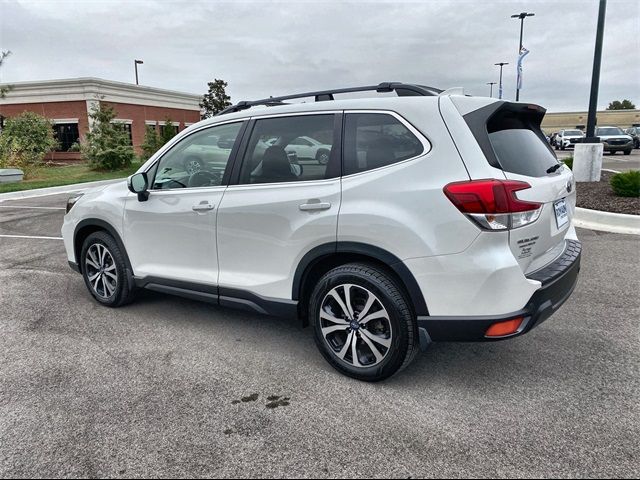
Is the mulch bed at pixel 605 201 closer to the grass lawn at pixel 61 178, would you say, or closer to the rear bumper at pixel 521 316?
the rear bumper at pixel 521 316

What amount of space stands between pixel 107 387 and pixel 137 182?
180cm

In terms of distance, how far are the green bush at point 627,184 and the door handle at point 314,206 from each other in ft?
26.7

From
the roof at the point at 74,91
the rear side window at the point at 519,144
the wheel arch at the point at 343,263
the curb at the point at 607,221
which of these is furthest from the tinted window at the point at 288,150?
the roof at the point at 74,91

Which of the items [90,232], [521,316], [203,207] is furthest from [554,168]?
[90,232]

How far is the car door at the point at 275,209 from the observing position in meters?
3.29

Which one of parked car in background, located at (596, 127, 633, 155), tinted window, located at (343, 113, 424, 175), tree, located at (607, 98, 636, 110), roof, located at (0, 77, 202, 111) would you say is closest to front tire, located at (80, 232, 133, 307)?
tinted window, located at (343, 113, 424, 175)

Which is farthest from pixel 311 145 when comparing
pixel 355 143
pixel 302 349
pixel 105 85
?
pixel 105 85

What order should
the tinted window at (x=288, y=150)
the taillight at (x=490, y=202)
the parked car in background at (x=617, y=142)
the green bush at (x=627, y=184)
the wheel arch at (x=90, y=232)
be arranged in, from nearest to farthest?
the taillight at (x=490, y=202) < the tinted window at (x=288, y=150) < the wheel arch at (x=90, y=232) < the green bush at (x=627, y=184) < the parked car in background at (x=617, y=142)

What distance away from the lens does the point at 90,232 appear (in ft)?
16.3

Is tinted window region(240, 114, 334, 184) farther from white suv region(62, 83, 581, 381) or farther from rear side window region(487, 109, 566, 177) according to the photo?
rear side window region(487, 109, 566, 177)

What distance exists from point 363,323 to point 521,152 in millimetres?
1514

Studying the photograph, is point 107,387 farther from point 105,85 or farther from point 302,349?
point 105,85

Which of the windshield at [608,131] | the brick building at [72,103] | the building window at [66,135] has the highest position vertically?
the brick building at [72,103]

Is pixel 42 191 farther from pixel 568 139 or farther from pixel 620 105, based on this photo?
pixel 620 105
